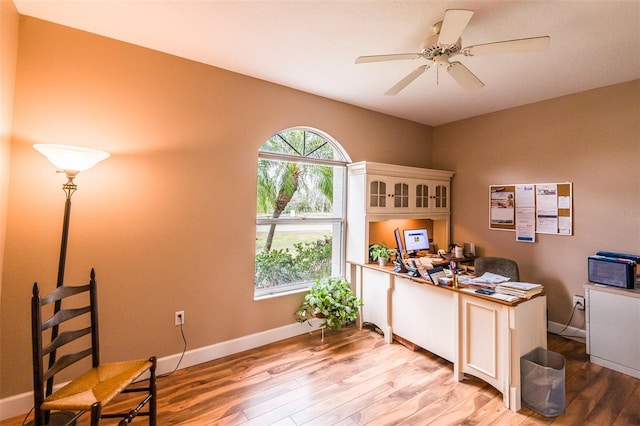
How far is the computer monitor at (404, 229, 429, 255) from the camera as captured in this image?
364 centimetres

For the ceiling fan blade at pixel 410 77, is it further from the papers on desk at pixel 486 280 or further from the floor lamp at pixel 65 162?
the floor lamp at pixel 65 162

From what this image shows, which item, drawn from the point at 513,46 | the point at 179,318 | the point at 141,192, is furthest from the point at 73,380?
the point at 513,46

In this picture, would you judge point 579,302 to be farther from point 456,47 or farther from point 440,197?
point 456,47

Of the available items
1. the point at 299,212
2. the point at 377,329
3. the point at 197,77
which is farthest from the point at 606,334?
the point at 197,77

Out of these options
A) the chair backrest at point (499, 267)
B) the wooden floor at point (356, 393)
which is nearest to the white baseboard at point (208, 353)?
the wooden floor at point (356, 393)

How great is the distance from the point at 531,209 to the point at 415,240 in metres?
1.38

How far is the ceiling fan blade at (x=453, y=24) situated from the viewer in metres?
1.45

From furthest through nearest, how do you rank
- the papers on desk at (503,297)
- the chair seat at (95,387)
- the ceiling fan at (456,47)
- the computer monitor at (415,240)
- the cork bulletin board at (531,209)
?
the computer monitor at (415,240)
the cork bulletin board at (531,209)
the papers on desk at (503,297)
the ceiling fan at (456,47)
the chair seat at (95,387)

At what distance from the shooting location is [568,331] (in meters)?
3.11

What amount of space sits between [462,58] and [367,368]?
2.81 metres

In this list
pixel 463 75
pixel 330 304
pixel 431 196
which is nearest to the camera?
pixel 463 75

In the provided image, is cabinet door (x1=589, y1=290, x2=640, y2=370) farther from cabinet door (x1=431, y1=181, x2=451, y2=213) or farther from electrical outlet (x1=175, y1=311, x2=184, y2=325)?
electrical outlet (x1=175, y1=311, x2=184, y2=325)

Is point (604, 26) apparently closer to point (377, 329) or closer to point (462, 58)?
point (462, 58)

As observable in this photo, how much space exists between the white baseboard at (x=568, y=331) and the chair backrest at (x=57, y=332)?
4349 millimetres
